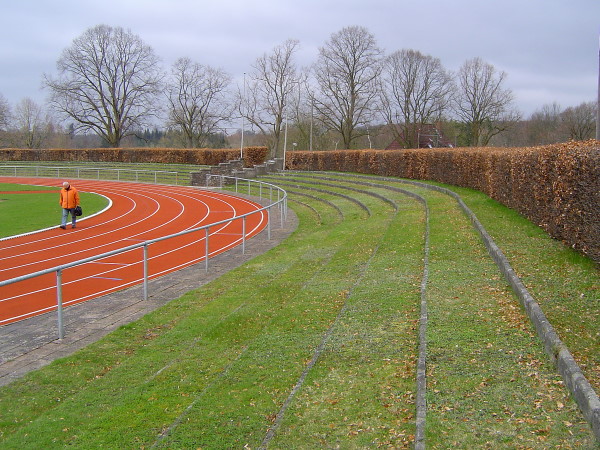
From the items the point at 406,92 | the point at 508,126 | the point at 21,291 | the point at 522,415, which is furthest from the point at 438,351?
the point at 406,92

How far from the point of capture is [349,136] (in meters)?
57.0

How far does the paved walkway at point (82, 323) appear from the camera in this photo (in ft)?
23.8

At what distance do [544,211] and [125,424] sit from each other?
32.7 ft

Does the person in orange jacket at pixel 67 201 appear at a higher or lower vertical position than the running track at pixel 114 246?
higher

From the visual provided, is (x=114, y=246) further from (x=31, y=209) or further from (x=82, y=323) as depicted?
(x=31, y=209)

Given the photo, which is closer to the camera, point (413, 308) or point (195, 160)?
point (413, 308)

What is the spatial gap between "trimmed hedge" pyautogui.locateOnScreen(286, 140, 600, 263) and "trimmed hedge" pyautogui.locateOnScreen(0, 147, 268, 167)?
916 inches

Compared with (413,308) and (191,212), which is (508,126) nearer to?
(191,212)

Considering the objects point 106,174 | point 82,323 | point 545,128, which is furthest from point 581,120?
point 82,323

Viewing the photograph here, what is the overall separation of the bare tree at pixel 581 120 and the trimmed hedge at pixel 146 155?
25.7 meters

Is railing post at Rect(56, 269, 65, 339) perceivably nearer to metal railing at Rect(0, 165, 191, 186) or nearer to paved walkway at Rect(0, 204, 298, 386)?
paved walkway at Rect(0, 204, 298, 386)

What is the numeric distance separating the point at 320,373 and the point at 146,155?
56509 millimetres

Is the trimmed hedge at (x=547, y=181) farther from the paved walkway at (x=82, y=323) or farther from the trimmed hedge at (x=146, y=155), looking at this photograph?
the trimmed hedge at (x=146, y=155)

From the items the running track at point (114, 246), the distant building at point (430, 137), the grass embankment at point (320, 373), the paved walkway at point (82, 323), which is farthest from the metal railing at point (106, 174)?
the grass embankment at point (320, 373)
